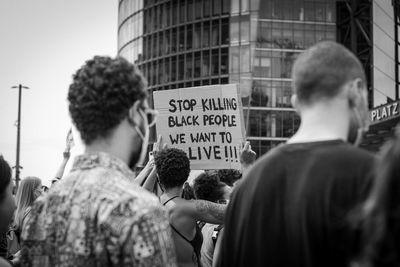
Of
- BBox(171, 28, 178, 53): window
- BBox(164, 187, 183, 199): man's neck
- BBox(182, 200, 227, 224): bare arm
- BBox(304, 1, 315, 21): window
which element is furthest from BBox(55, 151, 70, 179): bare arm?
BBox(171, 28, 178, 53): window

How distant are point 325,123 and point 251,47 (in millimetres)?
55742

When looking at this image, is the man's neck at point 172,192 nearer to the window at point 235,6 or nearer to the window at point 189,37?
the window at point 235,6

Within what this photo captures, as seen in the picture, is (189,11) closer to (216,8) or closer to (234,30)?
(216,8)

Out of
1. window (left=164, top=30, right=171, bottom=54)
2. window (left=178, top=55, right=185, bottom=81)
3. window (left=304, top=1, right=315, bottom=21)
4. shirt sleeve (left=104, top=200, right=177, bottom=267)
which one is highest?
window (left=304, top=1, right=315, bottom=21)

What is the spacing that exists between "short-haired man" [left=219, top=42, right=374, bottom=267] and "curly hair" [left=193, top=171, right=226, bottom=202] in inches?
132

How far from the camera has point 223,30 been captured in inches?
2386

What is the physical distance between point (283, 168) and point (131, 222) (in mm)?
636

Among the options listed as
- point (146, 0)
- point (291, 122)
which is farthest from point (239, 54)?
point (146, 0)

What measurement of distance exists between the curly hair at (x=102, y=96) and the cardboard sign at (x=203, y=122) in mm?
5043

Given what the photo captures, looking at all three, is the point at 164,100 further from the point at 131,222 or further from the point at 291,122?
the point at 291,122

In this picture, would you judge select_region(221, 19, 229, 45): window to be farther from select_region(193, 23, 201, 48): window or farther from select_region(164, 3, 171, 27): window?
select_region(164, 3, 171, 27): window

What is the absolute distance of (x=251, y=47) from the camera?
2260 inches

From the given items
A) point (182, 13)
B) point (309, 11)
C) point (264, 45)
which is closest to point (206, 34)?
point (182, 13)

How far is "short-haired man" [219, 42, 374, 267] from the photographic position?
2164mm
